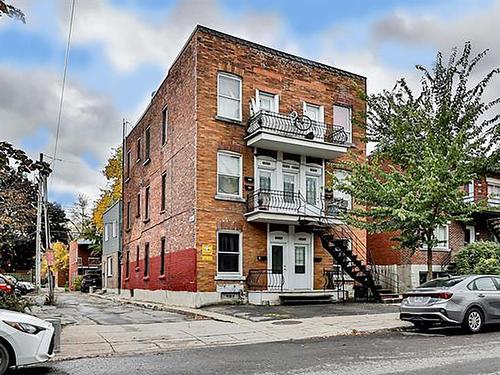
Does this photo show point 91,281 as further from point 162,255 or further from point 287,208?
point 287,208

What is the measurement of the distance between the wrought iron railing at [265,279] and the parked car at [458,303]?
319 inches

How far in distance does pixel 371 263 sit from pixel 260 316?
34.9 feet

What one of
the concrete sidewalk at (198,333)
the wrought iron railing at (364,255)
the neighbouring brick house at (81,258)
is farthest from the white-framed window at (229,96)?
the neighbouring brick house at (81,258)

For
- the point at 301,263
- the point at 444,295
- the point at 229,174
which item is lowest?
the point at 444,295

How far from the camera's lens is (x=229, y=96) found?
73.5 ft

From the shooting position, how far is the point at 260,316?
17.1 meters

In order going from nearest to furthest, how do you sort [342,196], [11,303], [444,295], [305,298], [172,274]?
[11,303]
[444,295]
[305,298]
[172,274]
[342,196]

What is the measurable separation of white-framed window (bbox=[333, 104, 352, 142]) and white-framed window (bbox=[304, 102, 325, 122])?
0.79 m

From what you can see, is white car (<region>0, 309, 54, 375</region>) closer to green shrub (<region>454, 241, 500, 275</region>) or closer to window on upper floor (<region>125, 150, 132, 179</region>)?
green shrub (<region>454, 241, 500, 275</region>)

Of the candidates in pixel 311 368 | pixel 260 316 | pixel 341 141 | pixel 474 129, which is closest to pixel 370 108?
pixel 341 141

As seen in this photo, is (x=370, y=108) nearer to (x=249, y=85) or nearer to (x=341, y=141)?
(x=341, y=141)

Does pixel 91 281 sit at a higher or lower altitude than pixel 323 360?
lower

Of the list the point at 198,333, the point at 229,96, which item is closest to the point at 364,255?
the point at 229,96

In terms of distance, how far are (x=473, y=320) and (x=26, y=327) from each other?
10.1 metres
